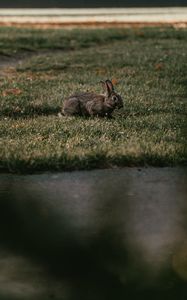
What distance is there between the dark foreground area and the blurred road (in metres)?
25.5

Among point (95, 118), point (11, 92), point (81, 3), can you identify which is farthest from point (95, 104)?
point (81, 3)

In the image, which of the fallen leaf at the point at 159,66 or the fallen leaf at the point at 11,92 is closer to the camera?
the fallen leaf at the point at 11,92

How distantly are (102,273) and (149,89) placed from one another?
7902 mm

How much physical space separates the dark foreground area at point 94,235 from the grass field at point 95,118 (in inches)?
12.3

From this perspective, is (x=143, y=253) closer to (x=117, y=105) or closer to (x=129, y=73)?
(x=117, y=105)

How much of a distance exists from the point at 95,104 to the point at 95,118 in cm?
18

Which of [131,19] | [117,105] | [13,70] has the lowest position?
[131,19]

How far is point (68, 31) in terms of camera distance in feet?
88.2

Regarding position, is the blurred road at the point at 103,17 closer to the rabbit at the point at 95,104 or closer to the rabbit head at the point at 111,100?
the rabbit at the point at 95,104

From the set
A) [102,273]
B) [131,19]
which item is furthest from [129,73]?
[131,19]

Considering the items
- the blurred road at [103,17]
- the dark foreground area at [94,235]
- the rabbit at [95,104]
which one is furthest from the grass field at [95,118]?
the blurred road at [103,17]

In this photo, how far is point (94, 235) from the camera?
4594 mm

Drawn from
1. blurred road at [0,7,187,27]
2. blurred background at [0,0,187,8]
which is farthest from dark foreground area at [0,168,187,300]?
blurred background at [0,0,187,8]

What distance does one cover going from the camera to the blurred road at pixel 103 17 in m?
31.5
